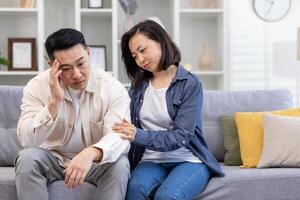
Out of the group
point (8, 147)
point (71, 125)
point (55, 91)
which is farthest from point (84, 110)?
point (8, 147)

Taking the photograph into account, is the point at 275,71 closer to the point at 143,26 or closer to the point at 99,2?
the point at 99,2

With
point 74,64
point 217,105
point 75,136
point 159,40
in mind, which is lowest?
point 75,136

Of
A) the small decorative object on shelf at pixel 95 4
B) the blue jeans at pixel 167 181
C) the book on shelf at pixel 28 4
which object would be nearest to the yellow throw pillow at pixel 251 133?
the blue jeans at pixel 167 181

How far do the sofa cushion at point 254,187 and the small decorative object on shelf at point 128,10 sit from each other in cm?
189

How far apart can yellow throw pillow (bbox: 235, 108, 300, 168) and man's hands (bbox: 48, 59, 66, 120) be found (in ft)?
3.50

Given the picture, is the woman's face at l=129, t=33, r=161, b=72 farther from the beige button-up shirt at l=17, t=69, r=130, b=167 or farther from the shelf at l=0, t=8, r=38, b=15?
the shelf at l=0, t=8, r=38, b=15

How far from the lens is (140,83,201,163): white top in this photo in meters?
2.38

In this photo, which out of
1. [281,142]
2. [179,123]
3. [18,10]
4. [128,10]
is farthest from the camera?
[128,10]

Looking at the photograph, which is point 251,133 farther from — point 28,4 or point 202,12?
point 28,4

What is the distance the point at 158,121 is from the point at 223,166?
0.56 m

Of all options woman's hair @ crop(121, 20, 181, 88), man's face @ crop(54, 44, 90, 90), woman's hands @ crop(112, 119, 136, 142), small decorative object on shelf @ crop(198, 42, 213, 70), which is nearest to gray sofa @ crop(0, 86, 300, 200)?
woman's hands @ crop(112, 119, 136, 142)

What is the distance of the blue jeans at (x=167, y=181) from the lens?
216cm

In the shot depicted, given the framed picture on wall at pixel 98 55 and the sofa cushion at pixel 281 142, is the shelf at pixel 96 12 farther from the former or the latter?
the sofa cushion at pixel 281 142

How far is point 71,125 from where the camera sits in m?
2.32
